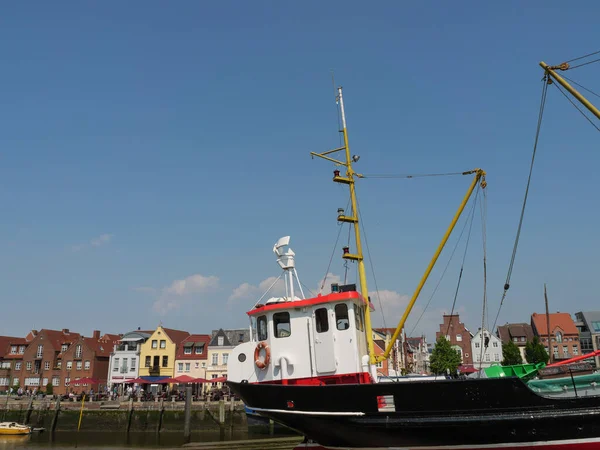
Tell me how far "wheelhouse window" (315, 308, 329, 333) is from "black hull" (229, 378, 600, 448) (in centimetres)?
224

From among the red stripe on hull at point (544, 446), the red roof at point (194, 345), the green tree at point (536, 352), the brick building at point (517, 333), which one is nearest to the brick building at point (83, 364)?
the red roof at point (194, 345)

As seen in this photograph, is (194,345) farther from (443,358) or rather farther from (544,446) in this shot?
(544,446)

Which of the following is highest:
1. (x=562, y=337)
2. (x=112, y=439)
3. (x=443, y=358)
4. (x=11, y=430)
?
(x=562, y=337)

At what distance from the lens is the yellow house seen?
187ft

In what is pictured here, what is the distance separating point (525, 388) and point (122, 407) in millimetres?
36716

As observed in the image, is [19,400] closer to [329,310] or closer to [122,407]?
[122,407]

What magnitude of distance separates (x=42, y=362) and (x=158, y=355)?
17161mm

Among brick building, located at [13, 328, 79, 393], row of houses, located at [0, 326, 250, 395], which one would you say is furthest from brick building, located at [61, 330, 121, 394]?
brick building, located at [13, 328, 79, 393]

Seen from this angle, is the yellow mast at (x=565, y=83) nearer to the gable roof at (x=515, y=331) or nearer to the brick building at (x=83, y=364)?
the brick building at (x=83, y=364)

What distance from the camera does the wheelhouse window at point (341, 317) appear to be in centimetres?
1695

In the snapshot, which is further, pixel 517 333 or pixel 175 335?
pixel 517 333

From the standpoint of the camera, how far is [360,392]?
14977mm

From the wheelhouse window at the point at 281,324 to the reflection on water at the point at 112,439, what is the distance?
632 inches

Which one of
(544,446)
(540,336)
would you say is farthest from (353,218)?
(540,336)
